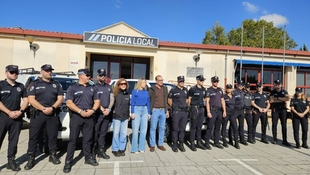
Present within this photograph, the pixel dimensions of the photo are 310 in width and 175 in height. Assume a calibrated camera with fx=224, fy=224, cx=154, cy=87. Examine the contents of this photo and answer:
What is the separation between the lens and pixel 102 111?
5031mm

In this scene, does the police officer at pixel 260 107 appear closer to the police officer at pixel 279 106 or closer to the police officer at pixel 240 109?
the police officer at pixel 279 106

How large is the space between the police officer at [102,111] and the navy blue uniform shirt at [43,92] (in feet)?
3.05

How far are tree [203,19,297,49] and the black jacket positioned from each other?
103 feet

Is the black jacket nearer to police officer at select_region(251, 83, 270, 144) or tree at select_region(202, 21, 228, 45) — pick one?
police officer at select_region(251, 83, 270, 144)

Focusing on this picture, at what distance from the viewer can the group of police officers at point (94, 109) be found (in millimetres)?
4344

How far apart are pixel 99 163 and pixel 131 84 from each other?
120 inches

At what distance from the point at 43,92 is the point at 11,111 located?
65 centimetres

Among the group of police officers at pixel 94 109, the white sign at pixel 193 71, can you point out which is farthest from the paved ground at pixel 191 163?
the white sign at pixel 193 71

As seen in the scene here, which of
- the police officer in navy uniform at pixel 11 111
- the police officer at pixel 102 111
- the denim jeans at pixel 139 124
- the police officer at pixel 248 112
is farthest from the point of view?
the police officer at pixel 248 112

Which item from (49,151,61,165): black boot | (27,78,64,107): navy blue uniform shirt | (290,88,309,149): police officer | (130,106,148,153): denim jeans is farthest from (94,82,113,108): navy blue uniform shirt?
(290,88,309,149): police officer

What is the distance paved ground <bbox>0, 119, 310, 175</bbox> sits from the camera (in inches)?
173

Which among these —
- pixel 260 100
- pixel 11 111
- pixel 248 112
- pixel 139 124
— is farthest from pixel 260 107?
pixel 11 111

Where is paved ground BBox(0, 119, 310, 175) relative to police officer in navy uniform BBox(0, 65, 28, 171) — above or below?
below

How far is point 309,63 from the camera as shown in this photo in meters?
15.2
